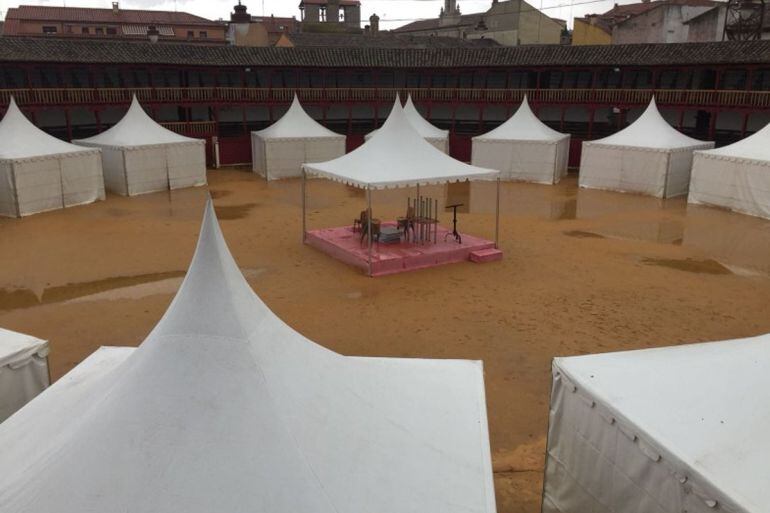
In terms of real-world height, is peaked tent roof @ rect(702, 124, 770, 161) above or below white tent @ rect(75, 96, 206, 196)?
above

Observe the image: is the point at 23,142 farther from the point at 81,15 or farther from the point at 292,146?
the point at 81,15

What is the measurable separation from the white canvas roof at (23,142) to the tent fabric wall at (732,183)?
807 inches

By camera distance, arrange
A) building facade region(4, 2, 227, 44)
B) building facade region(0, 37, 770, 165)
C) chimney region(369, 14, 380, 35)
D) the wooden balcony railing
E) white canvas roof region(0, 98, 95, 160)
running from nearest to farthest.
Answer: white canvas roof region(0, 98, 95, 160) → the wooden balcony railing → building facade region(0, 37, 770, 165) → building facade region(4, 2, 227, 44) → chimney region(369, 14, 380, 35)

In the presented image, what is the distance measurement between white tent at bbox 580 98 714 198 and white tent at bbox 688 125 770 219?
45.7 inches

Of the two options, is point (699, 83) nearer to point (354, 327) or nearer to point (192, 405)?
point (354, 327)

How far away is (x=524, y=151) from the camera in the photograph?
25.3m

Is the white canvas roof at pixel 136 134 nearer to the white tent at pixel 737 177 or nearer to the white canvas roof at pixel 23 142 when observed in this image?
the white canvas roof at pixel 23 142

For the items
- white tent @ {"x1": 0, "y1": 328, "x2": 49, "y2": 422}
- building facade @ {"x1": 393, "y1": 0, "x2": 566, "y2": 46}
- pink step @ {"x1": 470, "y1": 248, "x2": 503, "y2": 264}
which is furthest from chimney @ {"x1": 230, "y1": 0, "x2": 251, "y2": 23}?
white tent @ {"x1": 0, "y1": 328, "x2": 49, "y2": 422}

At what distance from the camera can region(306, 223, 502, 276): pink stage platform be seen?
45.6 feet

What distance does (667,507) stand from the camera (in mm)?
4527

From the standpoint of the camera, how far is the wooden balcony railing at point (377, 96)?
2584 cm

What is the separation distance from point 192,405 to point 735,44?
3024cm

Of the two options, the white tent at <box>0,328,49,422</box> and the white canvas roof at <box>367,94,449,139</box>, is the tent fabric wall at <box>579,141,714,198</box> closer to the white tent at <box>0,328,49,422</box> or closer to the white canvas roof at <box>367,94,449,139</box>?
the white canvas roof at <box>367,94,449,139</box>

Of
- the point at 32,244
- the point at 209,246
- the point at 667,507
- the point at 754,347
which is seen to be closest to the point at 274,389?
the point at 209,246
